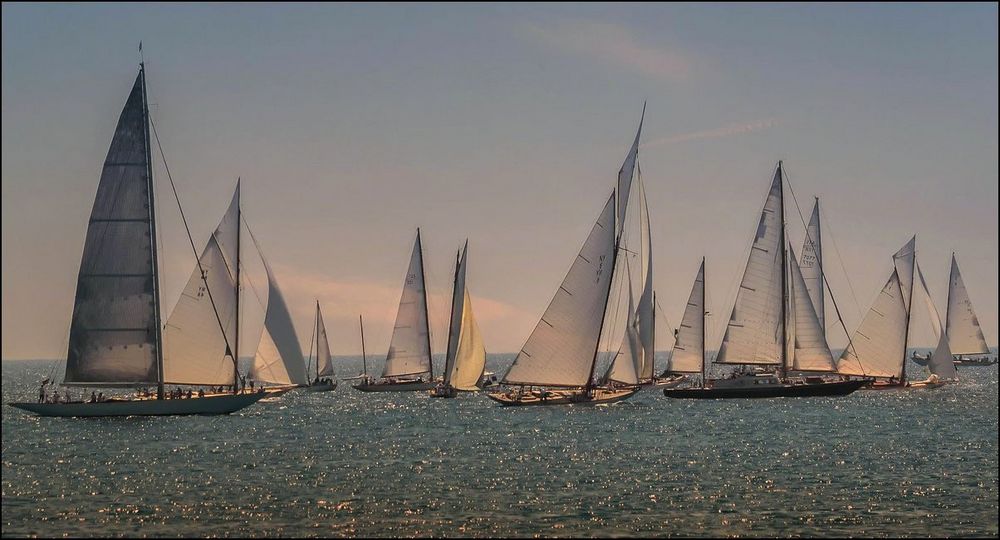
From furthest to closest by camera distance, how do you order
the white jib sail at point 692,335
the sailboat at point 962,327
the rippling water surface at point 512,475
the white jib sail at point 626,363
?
1. the sailboat at point 962,327
2. the white jib sail at point 692,335
3. the white jib sail at point 626,363
4. the rippling water surface at point 512,475

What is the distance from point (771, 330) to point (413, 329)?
34600mm

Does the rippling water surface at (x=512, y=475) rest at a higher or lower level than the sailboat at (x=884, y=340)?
lower

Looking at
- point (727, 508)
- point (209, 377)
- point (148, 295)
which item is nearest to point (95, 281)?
point (148, 295)

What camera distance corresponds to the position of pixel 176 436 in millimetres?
61688

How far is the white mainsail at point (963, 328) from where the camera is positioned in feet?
498

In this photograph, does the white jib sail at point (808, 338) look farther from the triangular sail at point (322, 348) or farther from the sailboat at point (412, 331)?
the triangular sail at point (322, 348)

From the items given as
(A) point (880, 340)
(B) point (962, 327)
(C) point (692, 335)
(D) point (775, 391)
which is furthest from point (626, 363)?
(B) point (962, 327)

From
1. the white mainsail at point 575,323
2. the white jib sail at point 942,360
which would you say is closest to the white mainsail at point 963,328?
the white jib sail at point 942,360

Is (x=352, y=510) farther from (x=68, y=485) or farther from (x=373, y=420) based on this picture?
(x=373, y=420)

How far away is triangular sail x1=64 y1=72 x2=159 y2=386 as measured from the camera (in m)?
67.8

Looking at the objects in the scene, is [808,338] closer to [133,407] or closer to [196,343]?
[196,343]

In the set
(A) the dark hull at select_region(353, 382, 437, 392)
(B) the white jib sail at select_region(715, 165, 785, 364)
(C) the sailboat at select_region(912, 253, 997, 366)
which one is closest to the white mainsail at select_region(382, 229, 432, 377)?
(A) the dark hull at select_region(353, 382, 437, 392)

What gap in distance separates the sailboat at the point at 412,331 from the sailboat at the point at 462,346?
367 inches

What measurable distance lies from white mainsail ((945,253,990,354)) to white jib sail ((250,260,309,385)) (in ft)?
326
